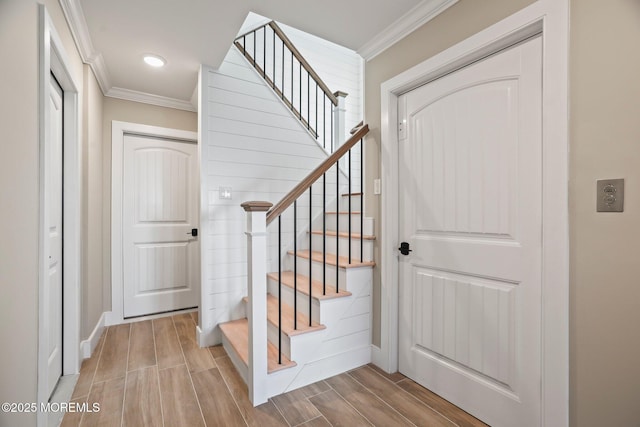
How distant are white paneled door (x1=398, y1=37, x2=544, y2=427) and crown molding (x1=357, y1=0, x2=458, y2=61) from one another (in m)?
0.40

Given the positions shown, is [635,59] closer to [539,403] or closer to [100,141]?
[539,403]

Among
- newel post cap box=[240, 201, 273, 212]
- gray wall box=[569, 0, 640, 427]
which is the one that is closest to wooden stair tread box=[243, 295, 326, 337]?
newel post cap box=[240, 201, 273, 212]

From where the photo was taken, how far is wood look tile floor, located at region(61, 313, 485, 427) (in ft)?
5.28

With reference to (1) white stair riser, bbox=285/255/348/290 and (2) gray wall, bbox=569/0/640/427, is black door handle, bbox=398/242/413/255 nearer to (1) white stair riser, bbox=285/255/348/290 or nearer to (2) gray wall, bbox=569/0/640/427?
(1) white stair riser, bbox=285/255/348/290

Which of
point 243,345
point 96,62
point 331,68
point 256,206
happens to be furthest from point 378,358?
point 331,68

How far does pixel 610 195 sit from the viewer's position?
3.67 feet

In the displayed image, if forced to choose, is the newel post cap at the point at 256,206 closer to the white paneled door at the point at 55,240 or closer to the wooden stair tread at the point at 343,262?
the wooden stair tread at the point at 343,262

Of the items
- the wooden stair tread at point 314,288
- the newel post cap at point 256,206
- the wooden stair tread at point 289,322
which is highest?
the newel post cap at point 256,206

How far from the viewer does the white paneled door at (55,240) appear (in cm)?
184

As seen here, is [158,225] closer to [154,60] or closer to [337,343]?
[154,60]

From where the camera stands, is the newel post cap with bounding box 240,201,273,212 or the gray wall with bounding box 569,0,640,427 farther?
the newel post cap with bounding box 240,201,273,212

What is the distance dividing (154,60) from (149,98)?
0.80 metres

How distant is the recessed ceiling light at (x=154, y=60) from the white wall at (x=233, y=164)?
13.5 inches

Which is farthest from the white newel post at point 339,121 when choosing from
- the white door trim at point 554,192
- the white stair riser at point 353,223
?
the white door trim at point 554,192
